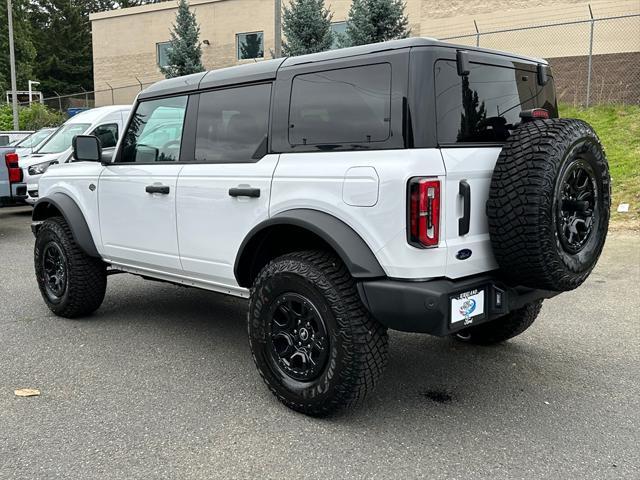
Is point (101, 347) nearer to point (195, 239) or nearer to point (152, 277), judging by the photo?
point (152, 277)

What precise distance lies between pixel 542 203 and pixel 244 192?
5.65 ft

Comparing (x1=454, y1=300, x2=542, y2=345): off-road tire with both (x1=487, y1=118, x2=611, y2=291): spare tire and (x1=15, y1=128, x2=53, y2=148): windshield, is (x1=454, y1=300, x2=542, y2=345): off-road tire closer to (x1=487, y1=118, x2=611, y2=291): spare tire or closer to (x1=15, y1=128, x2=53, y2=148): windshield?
(x1=487, y1=118, x2=611, y2=291): spare tire

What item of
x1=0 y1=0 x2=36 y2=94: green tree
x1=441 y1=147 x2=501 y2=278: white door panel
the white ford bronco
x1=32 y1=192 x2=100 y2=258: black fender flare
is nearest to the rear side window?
the white ford bronco

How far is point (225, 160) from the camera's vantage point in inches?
159

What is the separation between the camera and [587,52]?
58.7 ft

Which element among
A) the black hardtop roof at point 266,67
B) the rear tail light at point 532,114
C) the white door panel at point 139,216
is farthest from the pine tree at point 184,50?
the rear tail light at point 532,114

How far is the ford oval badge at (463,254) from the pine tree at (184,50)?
21.7 metres

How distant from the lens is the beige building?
59.3 feet

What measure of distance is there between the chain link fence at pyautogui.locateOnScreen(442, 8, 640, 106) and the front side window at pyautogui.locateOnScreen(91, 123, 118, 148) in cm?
1027

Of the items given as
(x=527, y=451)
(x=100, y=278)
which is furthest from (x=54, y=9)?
(x=527, y=451)

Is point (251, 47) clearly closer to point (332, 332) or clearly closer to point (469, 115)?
point (469, 115)

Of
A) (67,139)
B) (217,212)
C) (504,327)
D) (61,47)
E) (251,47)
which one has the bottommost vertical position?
(504,327)

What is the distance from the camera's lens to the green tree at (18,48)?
1479 inches

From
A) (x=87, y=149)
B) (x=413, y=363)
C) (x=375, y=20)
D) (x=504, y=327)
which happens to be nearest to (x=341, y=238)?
(x=413, y=363)
